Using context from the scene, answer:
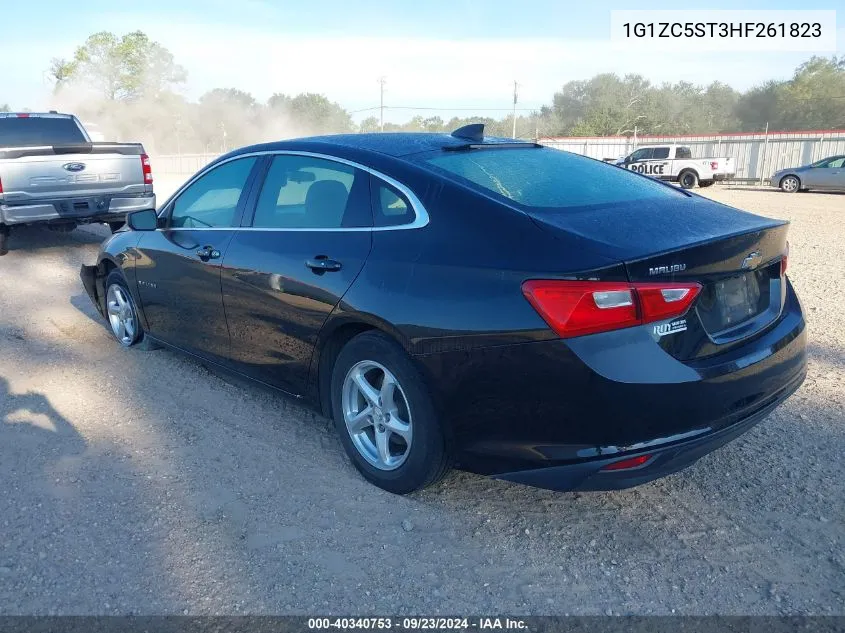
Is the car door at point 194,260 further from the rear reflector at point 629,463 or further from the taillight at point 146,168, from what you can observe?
the taillight at point 146,168

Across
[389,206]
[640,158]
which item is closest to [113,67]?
[640,158]

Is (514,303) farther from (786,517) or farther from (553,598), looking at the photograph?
(786,517)

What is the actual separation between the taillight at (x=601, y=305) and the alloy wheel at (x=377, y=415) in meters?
0.84

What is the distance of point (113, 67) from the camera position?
6034cm

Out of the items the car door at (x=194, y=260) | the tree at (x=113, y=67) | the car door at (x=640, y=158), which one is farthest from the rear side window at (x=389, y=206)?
the tree at (x=113, y=67)

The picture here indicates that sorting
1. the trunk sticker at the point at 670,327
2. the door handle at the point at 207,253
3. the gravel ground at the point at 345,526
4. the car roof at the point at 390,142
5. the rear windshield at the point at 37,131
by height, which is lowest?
the gravel ground at the point at 345,526

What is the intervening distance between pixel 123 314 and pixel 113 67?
6377 centimetres

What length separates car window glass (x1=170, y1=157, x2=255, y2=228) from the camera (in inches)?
162

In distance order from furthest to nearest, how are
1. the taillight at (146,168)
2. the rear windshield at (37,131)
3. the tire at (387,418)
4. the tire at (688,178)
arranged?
the tire at (688,178) < the rear windshield at (37,131) < the taillight at (146,168) < the tire at (387,418)

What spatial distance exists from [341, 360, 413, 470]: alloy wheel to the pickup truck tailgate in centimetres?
724

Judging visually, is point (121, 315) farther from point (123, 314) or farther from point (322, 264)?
point (322, 264)

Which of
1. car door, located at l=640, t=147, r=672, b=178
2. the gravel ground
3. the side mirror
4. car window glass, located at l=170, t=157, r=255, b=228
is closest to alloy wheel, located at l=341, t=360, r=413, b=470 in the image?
the gravel ground

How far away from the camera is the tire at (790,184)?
76.0 ft

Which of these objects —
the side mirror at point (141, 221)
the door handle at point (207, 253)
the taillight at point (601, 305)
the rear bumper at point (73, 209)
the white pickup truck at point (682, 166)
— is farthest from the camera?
the white pickup truck at point (682, 166)
